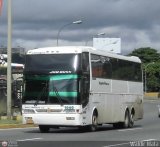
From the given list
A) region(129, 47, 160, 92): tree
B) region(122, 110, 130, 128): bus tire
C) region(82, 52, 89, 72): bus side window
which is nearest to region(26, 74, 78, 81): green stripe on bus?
region(82, 52, 89, 72): bus side window

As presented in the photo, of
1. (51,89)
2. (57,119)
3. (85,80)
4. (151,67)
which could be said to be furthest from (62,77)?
(151,67)

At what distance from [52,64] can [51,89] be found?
1133mm

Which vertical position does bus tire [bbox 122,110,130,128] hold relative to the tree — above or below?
below

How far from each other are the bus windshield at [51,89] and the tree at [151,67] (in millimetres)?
126122

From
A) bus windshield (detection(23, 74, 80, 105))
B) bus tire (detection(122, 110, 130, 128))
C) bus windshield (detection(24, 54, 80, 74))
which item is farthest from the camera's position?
bus tire (detection(122, 110, 130, 128))

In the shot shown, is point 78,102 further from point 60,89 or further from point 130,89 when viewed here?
point 130,89

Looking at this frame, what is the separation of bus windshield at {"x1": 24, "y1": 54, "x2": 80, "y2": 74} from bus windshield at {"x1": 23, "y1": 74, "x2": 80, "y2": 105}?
22 centimetres

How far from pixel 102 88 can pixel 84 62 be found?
253cm

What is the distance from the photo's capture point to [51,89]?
25.5 m

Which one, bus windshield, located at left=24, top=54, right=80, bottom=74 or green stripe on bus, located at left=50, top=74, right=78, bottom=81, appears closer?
green stripe on bus, located at left=50, top=74, right=78, bottom=81

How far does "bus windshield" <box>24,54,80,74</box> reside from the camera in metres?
25.5

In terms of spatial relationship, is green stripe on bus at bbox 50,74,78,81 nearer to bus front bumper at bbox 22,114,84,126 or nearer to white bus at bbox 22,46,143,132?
white bus at bbox 22,46,143,132

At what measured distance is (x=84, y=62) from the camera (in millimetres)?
25938

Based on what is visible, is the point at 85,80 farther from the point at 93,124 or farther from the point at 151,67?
the point at 151,67
